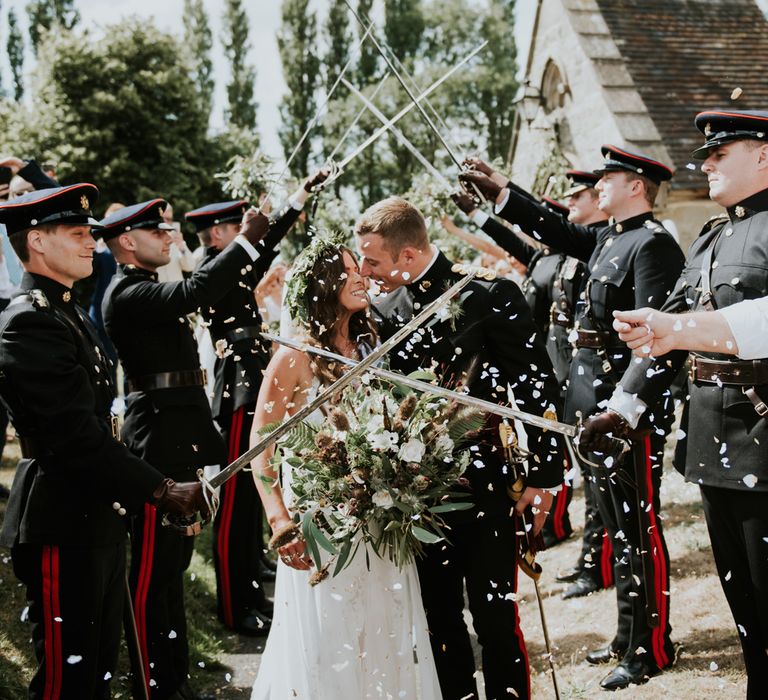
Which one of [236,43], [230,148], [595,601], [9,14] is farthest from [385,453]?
[9,14]

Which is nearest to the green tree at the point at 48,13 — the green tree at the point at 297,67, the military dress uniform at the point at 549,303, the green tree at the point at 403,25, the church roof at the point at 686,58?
the green tree at the point at 297,67

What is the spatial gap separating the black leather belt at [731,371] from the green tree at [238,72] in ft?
→ 123

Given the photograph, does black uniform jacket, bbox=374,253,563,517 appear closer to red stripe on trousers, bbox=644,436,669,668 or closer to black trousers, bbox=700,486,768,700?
black trousers, bbox=700,486,768,700

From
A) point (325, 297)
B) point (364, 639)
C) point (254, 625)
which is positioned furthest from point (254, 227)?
point (254, 625)


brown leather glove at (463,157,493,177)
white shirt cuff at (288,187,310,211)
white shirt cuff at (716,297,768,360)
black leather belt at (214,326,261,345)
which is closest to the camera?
white shirt cuff at (716,297,768,360)

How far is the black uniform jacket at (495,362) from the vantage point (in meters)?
3.63

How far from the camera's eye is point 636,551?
4.63m

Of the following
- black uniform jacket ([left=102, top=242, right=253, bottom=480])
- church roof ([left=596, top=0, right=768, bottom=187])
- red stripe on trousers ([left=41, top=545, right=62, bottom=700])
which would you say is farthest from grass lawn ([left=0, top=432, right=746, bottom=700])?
church roof ([left=596, top=0, right=768, bottom=187])

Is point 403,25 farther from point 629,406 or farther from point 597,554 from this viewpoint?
point 629,406

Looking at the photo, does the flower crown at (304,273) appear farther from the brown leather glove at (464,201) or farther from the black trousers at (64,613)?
the brown leather glove at (464,201)

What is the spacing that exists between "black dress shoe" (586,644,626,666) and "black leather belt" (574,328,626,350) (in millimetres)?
1744

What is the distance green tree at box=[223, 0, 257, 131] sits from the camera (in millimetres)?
39688

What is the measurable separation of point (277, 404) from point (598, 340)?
206 cm

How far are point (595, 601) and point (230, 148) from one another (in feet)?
82.0
